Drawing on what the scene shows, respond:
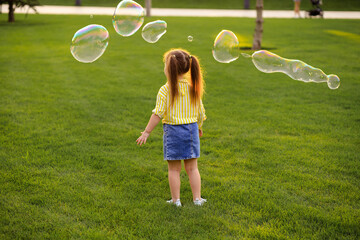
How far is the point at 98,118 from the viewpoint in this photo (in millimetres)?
6148

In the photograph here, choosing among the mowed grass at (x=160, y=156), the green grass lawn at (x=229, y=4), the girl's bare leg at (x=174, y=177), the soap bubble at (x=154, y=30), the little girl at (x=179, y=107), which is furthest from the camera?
the green grass lawn at (x=229, y=4)

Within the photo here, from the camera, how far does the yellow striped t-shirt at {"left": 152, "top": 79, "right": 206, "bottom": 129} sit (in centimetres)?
347

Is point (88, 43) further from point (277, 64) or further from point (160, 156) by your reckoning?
point (277, 64)

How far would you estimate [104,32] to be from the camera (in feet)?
14.6

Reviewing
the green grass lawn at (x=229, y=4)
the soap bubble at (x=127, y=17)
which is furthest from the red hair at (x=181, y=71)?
the green grass lawn at (x=229, y=4)

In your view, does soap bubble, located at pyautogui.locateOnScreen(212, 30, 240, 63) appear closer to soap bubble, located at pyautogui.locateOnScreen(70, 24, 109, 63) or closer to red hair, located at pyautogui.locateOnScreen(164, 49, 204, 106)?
red hair, located at pyautogui.locateOnScreen(164, 49, 204, 106)

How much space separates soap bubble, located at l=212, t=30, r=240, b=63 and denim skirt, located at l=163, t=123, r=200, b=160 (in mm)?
1277

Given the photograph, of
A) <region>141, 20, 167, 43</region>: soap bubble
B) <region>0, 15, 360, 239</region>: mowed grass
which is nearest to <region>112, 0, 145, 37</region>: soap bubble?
<region>141, 20, 167, 43</region>: soap bubble

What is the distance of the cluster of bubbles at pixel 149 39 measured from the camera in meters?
4.37

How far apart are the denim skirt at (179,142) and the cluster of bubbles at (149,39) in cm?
127

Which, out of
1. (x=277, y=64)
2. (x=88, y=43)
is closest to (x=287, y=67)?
(x=277, y=64)

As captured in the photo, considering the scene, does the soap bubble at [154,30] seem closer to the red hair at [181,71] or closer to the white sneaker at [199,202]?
the red hair at [181,71]

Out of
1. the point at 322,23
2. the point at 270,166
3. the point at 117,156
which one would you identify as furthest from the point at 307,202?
the point at 322,23

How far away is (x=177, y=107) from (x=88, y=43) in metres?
1.48
